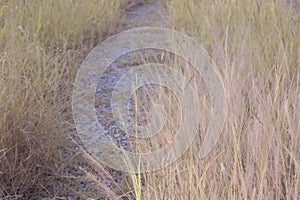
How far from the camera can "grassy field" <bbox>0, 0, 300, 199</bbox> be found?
1.37 meters

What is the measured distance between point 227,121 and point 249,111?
0.69ft

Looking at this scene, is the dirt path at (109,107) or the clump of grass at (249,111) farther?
the dirt path at (109,107)

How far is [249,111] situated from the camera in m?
1.85

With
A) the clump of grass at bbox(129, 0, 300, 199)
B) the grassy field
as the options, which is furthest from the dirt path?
the clump of grass at bbox(129, 0, 300, 199)

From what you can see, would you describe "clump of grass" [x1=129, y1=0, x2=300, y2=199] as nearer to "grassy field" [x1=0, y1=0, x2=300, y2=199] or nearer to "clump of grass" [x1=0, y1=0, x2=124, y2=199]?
"grassy field" [x1=0, y1=0, x2=300, y2=199]

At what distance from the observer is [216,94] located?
6.19 ft

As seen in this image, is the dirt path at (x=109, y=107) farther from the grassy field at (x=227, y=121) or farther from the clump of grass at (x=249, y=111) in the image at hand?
the clump of grass at (x=249, y=111)

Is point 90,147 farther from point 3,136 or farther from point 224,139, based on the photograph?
point 224,139

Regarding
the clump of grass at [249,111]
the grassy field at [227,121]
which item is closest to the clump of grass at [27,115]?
the grassy field at [227,121]

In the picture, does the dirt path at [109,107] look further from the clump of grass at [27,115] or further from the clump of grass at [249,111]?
the clump of grass at [249,111]

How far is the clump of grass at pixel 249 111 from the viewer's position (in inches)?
52.3

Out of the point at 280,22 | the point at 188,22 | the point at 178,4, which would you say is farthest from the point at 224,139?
the point at 178,4

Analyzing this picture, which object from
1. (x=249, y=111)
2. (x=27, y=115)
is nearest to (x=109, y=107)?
(x=27, y=115)

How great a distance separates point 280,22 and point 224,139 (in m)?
1.09
